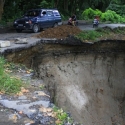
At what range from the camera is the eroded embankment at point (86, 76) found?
14.9m

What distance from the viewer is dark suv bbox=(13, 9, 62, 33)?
2033 centimetres

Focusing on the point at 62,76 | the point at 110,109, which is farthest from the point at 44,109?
the point at 110,109

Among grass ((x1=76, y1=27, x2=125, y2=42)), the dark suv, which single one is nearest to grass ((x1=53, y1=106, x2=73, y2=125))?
grass ((x1=76, y1=27, x2=125, y2=42))

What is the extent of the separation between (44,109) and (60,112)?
37cm

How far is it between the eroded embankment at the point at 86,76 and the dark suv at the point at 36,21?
485 cm

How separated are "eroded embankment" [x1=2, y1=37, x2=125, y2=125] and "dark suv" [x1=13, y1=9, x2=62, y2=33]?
15.9ft

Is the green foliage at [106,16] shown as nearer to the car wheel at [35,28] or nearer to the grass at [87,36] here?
the car wheel at [35,28]

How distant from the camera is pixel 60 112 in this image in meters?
5.76

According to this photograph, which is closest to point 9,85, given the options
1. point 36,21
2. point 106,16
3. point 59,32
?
point 59,32

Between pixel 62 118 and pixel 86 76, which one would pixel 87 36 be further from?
pixel 62 118

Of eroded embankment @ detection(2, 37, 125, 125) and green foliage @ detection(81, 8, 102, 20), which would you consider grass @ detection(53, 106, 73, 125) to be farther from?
green foliage @ detection(81, 8, 102, 20)

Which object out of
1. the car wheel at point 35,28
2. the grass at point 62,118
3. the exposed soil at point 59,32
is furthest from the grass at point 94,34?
the grass at point 62,118

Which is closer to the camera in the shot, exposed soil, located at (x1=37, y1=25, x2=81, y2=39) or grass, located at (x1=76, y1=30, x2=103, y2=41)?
exposed soil, located at (x1=37, y1=25, x2=81, y2=39)

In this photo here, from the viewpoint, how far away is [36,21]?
802 inches
